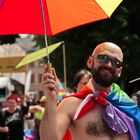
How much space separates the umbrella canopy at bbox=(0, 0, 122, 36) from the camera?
4535mm

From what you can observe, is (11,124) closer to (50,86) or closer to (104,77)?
(104,77)

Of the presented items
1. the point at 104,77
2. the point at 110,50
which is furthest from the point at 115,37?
the point at 104,77

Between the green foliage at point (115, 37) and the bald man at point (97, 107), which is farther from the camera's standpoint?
the green foliage at point (115, 37)

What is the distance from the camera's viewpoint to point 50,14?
4742mm

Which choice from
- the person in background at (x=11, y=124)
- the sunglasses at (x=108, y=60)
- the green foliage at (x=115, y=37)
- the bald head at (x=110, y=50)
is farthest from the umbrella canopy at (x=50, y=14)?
Answer: the green foliage at (x=115, y=37)

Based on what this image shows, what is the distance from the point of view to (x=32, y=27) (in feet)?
15.6

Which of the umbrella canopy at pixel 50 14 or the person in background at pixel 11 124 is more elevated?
the umbrella canopy at pixel 50 14

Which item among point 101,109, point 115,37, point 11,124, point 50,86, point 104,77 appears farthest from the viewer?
point 115,37

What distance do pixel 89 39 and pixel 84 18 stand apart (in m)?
15.6

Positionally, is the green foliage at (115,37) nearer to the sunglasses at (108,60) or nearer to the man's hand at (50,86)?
the sunglasses at (108,60)

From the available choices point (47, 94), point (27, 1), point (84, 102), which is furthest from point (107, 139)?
point (27, 1)

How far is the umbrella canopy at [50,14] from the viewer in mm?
4535

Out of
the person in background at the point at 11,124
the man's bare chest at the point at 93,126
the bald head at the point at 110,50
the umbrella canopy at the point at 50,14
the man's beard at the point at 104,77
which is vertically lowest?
the person in background at the point at 11,124

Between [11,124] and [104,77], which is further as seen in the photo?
[11,124]
